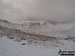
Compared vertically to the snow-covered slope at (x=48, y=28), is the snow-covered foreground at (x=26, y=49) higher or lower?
lower

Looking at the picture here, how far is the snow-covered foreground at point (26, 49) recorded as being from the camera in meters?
5.37

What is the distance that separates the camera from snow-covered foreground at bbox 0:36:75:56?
5.37m

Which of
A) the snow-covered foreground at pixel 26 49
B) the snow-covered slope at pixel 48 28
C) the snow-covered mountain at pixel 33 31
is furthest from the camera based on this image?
the snow-covered slope at pixel 48 28

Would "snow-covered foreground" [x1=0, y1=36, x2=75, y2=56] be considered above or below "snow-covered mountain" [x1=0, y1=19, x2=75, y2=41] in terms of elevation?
below

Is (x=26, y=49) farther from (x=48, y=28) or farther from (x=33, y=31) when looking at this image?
(x=48, y=28)

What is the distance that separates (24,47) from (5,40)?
1.37 metres

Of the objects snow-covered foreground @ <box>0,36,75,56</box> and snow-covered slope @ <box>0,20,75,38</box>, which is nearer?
snow-covered foreground @ <box>0,36,75,56</box>

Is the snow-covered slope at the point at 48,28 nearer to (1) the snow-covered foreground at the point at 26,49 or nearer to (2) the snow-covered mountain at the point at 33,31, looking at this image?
(2) the snow-covered mountain at the point at 33,31

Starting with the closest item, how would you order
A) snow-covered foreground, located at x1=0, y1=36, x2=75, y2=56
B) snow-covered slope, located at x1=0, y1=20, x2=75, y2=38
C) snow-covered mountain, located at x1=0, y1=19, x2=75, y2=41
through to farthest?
1. snow-covered foreground, located at x1=0, y1=36, x2=75, y2=56
2. snow-covered mountain, located at x1=0, y1=19, x2=75, y2=41
3. snow-covered slope, located at x1=0, y1=20, x2=75, y2=38

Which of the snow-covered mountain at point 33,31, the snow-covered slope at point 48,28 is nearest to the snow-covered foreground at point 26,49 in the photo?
the snow-covered mountain at point 33,31

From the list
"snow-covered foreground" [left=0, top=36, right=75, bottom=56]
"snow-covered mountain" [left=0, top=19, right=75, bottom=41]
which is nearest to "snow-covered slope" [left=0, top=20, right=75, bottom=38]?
"snow-covered mountain" [left=0, top=19, right=75, bottom=41]

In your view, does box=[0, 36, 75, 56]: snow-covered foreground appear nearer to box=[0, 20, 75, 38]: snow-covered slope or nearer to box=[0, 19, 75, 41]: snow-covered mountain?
box=[0, 19, 75, 41]: snow-covered mountain

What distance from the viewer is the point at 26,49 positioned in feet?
19.4

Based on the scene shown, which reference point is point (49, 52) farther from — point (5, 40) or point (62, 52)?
point (5, 40)
